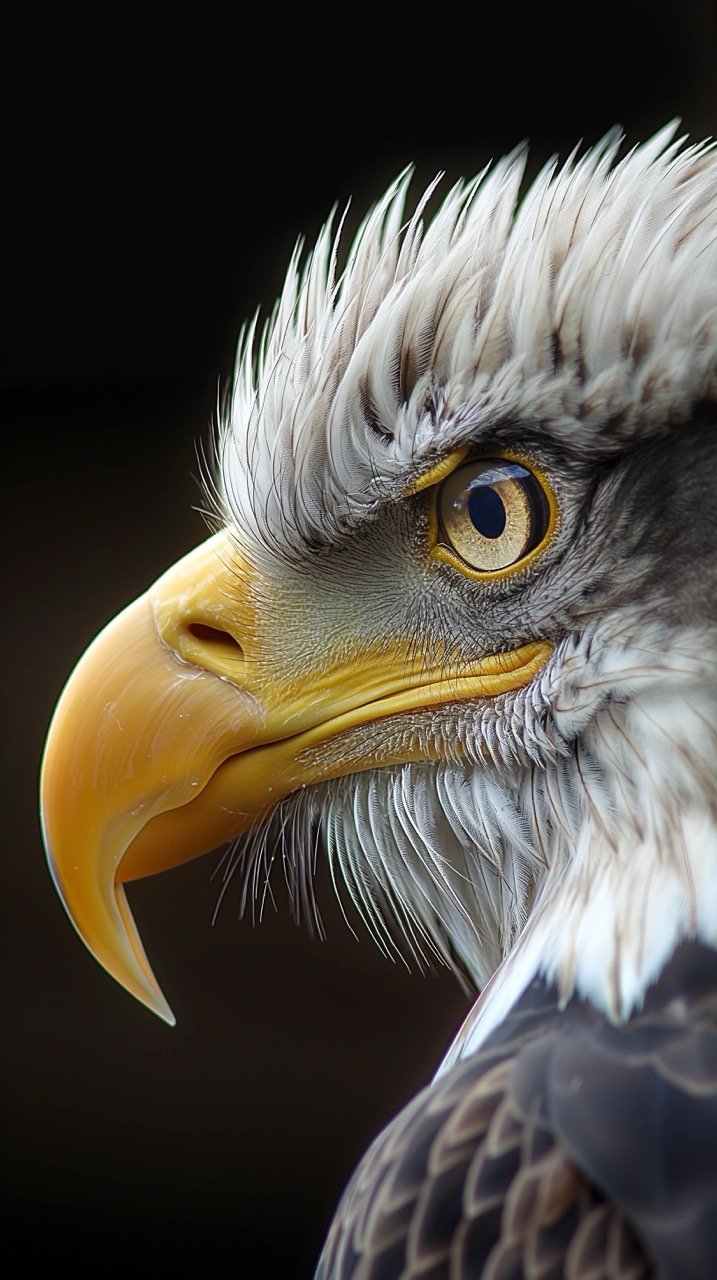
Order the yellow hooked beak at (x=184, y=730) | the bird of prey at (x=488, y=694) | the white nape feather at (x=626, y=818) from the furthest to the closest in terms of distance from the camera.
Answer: the yellow hooked beak at (x=184, y=730)
the white nape feather at (x=626, y=818)
the bird of prey at (x=488, y=694)

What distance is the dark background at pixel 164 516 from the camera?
405cm

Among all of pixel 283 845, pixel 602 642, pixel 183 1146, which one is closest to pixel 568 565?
pixel 602 642

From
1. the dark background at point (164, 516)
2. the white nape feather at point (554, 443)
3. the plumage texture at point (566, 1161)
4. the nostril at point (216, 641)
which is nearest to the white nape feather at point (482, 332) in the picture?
the white nape feather at point (554, 443)

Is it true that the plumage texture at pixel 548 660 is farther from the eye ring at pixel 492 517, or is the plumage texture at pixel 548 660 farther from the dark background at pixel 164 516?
the dark background at pixel 164 516

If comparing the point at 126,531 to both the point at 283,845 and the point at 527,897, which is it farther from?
the point at 527,897

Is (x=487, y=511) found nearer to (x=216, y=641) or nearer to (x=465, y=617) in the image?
(x=465, y=617)

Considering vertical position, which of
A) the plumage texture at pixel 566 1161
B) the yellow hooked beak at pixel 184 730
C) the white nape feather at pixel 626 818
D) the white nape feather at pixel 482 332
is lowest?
the plumage texture at pixel 566 1161

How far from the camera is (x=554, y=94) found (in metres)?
3.85

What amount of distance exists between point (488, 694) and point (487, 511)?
23 cm

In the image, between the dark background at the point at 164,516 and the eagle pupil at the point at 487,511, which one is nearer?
the eagle pupil at the point at 487,511

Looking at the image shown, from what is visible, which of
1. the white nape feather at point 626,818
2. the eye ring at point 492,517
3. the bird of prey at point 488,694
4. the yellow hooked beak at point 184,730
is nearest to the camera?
the bird of prey at point 488,694

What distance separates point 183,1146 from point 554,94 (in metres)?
3.91

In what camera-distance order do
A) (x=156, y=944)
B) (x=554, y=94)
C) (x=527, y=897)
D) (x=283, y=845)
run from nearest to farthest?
1. (x=527, y=897)
2. (x=283, y=845)
3. (x=554, y=94)
4. (x=156, y=944)

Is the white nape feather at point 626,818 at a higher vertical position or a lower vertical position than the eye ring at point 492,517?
lower
